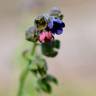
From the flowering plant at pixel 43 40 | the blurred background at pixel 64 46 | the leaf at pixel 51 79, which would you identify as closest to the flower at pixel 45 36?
the flowering plant at pixel 43 40

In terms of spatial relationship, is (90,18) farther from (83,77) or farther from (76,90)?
(76,90)

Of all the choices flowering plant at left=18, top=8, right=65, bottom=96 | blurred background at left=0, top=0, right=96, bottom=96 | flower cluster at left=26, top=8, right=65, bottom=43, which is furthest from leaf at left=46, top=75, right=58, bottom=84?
blurred background at left=0, top=0, right=96, bottom=96

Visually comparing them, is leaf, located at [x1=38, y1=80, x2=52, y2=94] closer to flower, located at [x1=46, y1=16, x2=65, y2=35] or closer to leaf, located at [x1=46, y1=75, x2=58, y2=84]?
leaf, located at [x1=46, y1=75, x2=58, y2=84]

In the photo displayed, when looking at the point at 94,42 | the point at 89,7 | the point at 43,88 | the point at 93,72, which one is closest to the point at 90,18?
the point at 89,7

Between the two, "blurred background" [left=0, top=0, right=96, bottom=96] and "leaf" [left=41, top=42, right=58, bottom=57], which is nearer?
"leaf" [left=41, top=42, right=58, bottom=57]

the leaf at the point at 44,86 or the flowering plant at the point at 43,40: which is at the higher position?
the flowering plant at the point at 43,40

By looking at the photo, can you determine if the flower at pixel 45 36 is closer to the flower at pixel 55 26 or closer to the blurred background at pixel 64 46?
the flower at pixel 55 26

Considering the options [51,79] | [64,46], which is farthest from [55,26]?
[64,46]

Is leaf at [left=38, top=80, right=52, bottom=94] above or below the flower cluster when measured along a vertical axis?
below
